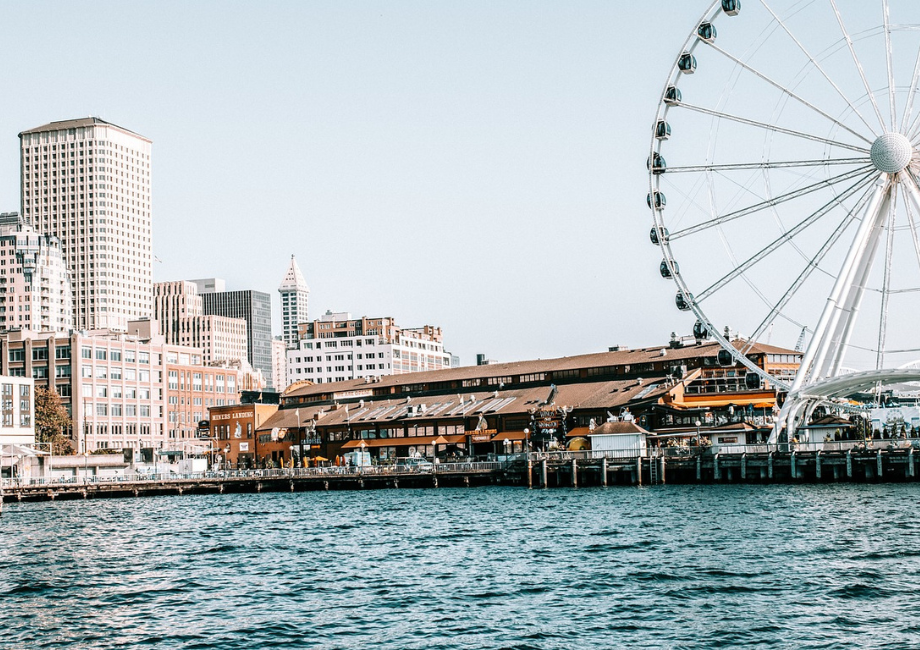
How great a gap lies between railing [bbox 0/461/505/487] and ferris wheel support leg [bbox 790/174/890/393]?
1282 inches

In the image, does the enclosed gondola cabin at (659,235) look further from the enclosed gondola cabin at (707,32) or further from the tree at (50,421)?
Result: the tree at (50,421)

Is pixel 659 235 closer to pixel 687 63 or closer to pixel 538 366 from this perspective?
pixel 687 63

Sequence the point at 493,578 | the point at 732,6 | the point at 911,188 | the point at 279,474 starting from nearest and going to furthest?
the point at 493,578 → the point at 911,188 → the point at 732,6 → the point at 279,474

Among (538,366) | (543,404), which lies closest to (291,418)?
(538,366)

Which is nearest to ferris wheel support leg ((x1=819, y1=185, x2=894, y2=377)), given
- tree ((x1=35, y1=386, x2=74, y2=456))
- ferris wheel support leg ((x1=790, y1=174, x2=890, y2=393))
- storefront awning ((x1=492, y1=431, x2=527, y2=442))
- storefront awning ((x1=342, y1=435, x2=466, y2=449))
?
ferris wheel support leg ((x1=790, y1=174, x2=890, y2=393))

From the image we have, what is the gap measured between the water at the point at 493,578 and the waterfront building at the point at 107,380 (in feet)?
317

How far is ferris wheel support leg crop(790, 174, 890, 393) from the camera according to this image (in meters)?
76.6

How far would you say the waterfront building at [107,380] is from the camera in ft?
553

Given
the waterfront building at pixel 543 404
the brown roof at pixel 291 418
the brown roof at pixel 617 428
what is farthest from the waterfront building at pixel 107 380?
the brown roof at pixel 617 428

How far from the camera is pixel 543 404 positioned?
125438 millimetres

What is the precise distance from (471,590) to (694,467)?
54.8 meters

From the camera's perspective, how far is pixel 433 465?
366 feet

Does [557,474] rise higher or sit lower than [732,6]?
lower

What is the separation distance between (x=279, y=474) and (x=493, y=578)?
74.8 meters
